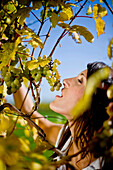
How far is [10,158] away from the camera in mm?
194

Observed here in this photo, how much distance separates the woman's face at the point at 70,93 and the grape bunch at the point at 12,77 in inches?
7.4

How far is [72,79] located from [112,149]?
19.1 inches

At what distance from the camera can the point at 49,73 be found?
0.61 metres

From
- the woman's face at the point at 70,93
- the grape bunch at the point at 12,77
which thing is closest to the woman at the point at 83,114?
the woman's face at the point at 70,93

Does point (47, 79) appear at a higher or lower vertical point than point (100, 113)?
higher

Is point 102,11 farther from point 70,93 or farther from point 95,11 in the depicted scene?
point 70,93

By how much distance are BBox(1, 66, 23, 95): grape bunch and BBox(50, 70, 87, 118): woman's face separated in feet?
0.62

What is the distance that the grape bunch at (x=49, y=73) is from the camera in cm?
60

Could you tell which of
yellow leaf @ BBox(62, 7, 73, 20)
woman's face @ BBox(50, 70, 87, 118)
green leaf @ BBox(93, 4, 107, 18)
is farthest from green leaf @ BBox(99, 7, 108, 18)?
woman's face @ BBox(50, 70, 87, 118)

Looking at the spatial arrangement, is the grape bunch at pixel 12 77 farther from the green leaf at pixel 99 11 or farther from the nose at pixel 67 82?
the green leaf at pixel 99 11

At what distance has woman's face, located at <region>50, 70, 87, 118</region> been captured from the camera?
68 centimetres

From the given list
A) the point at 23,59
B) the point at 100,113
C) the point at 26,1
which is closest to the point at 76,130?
the point at 100,113

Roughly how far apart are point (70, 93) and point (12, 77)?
22 centimetres

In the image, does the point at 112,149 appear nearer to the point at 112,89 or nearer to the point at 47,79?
the point at 112,89
